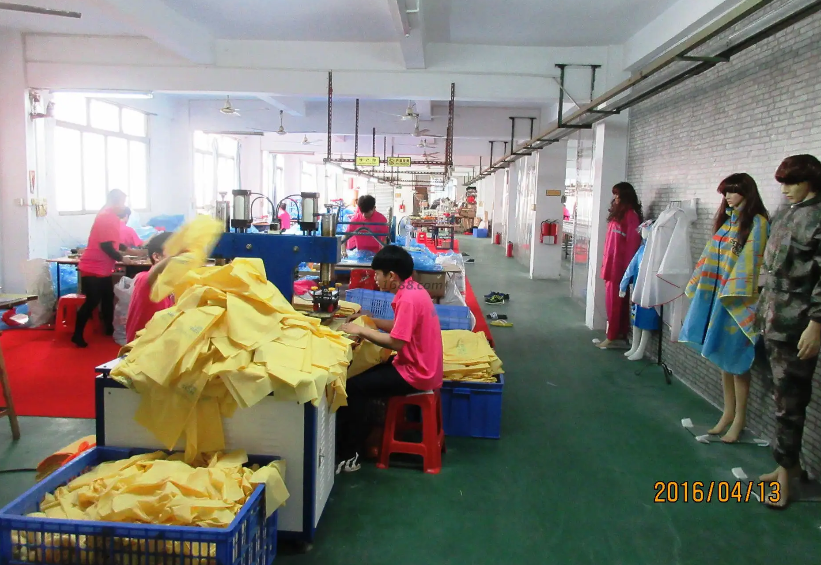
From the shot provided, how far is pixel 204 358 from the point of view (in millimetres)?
2281

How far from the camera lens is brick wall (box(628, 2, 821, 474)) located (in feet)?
11.6

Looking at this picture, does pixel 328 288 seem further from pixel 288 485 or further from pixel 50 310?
pixel 50 310

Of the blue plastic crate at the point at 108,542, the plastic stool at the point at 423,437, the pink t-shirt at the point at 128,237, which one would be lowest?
the plastic stool at the point at 423,437

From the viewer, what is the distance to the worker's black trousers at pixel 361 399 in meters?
3.31

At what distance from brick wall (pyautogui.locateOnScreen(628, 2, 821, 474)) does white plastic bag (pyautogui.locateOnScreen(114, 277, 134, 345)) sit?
17.6ft

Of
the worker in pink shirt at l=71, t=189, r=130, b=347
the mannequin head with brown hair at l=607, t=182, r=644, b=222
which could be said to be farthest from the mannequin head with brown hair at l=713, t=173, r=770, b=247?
the worker in pink shirt at l=71, t=189, r=130, b=347

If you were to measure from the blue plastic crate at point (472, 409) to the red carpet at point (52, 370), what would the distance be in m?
2.47

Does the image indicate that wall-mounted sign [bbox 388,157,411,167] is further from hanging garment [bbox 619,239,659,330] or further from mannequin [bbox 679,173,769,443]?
mannequin [bbox 679,173,769,443]

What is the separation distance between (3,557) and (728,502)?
324cm

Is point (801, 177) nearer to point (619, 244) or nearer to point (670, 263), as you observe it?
point (670, 263)

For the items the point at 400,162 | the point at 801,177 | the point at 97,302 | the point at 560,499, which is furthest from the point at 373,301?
the point at 400,162

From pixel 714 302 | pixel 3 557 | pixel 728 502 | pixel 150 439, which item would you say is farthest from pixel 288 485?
pixel 714 302

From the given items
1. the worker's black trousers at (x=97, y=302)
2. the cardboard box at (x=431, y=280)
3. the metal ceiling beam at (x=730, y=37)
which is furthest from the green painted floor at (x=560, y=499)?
the metal ceiling beam at (x=730, y=37)

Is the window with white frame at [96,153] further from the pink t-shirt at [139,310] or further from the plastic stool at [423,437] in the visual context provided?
the plastic stool at [423,437]
